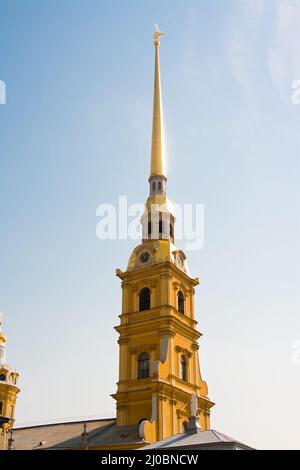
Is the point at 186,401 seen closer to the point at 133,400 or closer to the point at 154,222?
the point at 133,400

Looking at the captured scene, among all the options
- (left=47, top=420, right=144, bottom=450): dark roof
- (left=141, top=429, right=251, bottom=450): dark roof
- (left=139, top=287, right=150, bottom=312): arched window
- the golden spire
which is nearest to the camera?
(left=141, top=429, right=251, bottom=450): dark roof

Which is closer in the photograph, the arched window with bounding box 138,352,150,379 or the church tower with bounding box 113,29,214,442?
the church tower with bounding box 113,29,214,442

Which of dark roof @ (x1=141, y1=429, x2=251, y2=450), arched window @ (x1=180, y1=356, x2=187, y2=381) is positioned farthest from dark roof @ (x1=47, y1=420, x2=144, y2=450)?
dark roof @ (x1=141, y1=429, x2=251, y2=450)

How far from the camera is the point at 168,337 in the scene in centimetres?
4100

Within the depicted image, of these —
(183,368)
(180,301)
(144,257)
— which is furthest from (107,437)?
(144,257)

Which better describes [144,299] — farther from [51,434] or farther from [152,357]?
[51,434]

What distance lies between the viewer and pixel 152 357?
4106cm

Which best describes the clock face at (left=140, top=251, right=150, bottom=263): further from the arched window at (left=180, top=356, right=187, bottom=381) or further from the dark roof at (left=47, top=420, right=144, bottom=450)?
the dark roof at (left=47, top=420, right=144, bottom=450)

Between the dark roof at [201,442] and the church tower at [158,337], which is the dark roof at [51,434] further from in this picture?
the dark roof at [201,442]

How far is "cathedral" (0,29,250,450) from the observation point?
3806 centimetres

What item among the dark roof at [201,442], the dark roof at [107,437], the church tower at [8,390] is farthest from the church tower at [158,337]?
the church tower at [8,390]

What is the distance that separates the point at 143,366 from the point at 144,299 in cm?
530
